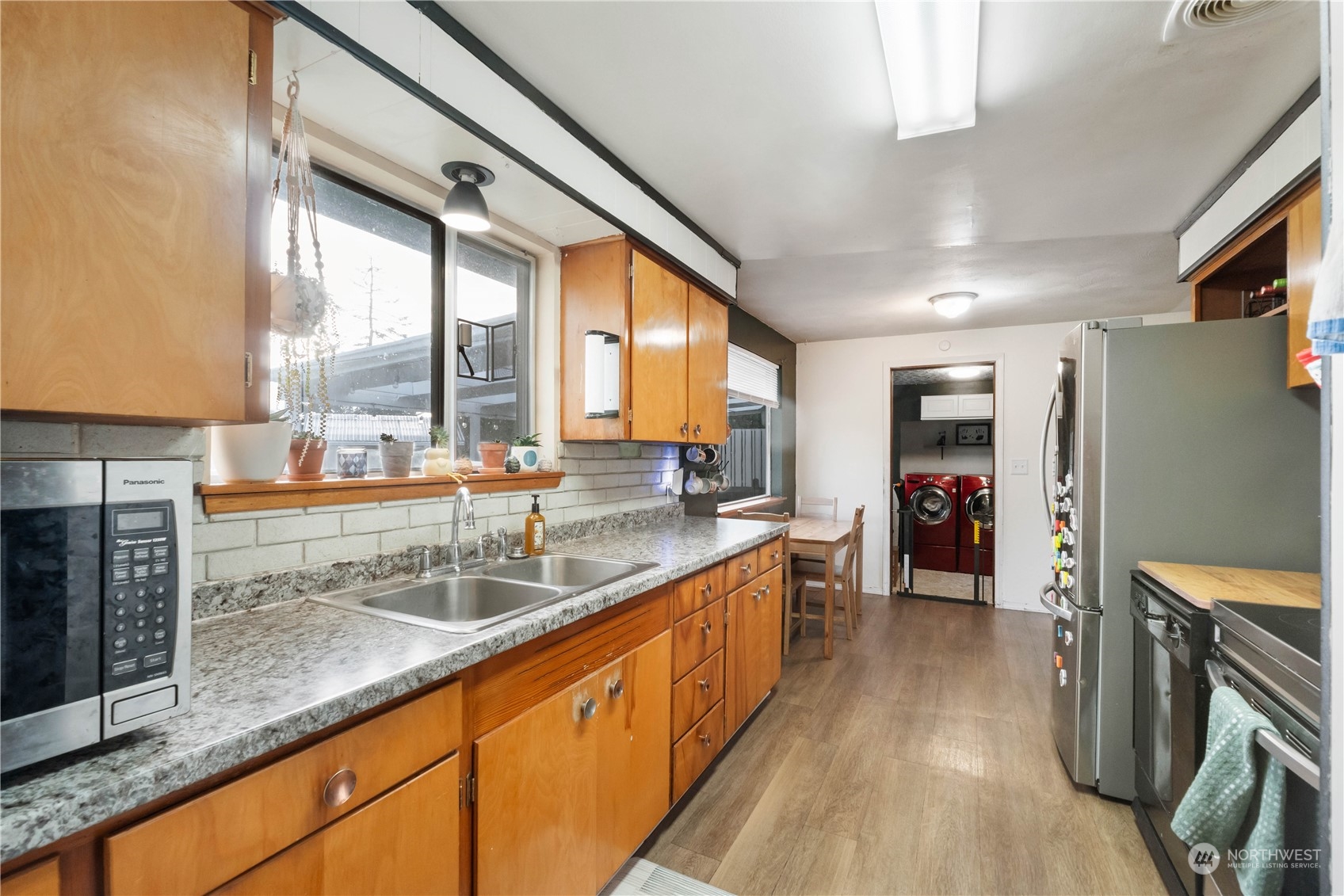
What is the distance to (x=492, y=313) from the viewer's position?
2.25 metres

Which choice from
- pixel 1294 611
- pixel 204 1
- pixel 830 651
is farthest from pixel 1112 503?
pixel 204 1

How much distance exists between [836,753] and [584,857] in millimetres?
1399

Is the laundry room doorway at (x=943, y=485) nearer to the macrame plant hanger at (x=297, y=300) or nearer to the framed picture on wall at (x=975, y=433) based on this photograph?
the framed picture on wall at (x=975, y=433)

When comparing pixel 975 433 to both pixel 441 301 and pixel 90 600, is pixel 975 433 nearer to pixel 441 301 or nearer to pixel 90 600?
pixel 441 301

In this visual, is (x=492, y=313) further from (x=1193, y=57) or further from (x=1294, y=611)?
(x=1294, y=611)

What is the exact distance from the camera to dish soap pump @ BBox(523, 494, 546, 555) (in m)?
2.05

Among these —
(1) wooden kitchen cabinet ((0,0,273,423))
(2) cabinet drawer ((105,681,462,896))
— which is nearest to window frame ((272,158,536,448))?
(1) wooden kitchen cabinet ((0,0,273,423))

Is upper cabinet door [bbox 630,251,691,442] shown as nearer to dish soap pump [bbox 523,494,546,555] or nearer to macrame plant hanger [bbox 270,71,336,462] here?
dish soap pump [bbox 523,494,546,555]

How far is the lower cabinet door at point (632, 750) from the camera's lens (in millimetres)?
1533

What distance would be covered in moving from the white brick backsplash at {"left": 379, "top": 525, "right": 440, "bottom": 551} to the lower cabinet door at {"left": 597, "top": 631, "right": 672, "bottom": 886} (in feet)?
2.37

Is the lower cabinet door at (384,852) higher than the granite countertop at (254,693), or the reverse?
the granite countertop at (254,693)

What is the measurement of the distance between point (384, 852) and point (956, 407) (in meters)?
6.13

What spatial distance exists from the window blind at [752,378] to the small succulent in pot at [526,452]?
84.5 inches

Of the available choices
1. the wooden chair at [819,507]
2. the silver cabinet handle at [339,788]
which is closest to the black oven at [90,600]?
the silver cabinet handle at [339,788]
